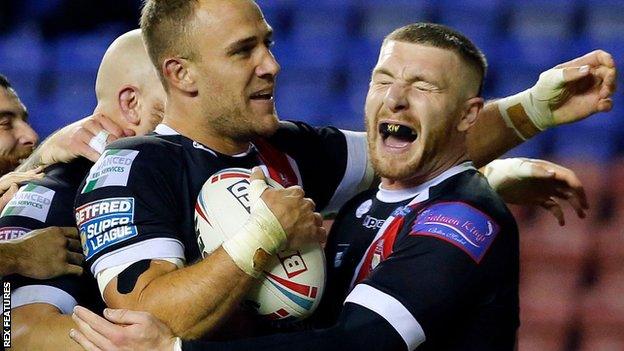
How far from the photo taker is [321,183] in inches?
118

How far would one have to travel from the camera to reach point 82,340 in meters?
2.35

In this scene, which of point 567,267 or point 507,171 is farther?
point 567,267

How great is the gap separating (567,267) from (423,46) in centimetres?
253

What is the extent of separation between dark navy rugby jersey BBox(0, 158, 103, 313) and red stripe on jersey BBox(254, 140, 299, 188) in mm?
495

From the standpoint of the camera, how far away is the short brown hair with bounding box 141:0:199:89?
8.71 ft

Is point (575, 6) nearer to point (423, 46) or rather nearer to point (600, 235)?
point (600, 235)

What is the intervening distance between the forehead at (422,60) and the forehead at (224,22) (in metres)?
0.33

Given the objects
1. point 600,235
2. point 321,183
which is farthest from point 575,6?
point 321,183

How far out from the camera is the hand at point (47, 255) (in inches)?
105

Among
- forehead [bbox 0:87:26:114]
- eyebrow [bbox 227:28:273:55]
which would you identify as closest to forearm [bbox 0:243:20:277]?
eyebrow [bbox 227:28:273:55]

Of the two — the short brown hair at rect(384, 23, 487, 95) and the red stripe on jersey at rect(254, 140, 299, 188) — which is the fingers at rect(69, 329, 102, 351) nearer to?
the red stripe on jersey at rect(254, 140, 299, 188)

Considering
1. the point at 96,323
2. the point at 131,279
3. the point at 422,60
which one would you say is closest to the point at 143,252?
the point at 131,279

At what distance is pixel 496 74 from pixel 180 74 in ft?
9.58

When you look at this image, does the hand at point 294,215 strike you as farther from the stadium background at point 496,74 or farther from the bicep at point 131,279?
the stadium background at point 496,74
